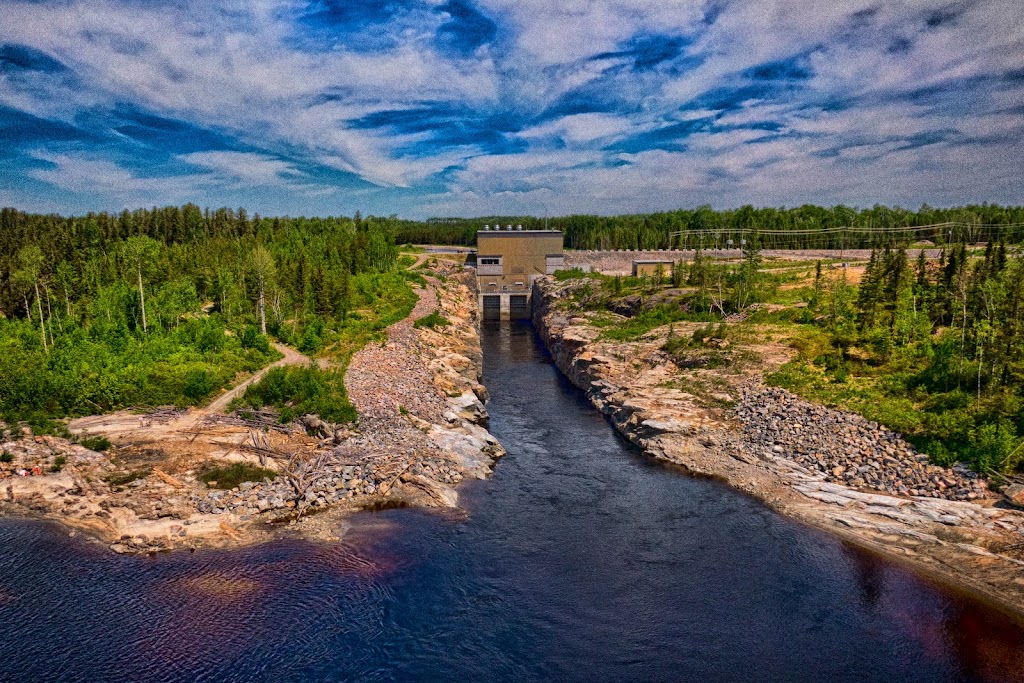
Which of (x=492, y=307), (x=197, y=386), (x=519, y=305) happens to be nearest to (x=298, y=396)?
(x=197, y=386)

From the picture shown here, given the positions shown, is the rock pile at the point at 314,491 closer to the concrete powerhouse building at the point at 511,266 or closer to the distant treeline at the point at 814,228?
the concrete powerhouse building at the point at 511,266

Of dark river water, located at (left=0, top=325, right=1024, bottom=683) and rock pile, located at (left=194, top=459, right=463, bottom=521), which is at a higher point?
rock pile, located at (left=194, top=459, right=463, bottom=521)

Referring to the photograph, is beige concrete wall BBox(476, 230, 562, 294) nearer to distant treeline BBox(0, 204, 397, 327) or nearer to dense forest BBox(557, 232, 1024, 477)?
distant treeline BBox(0, 204, 397, 327)

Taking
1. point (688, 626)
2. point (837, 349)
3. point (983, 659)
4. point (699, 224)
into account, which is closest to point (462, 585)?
point (688, 626)

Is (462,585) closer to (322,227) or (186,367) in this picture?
(186,367)

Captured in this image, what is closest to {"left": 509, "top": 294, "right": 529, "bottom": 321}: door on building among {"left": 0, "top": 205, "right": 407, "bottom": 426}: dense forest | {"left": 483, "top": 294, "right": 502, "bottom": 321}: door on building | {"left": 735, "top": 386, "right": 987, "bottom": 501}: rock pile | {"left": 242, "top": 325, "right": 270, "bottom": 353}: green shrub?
{"left": 483, "top": 294, "right": 502, "bottom": 321}: door on building

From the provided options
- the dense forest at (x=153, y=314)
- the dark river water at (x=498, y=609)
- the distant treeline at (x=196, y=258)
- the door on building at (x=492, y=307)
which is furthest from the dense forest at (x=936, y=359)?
the door on building at (x=492, y=307)

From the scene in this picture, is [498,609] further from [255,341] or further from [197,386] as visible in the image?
[255,341]
